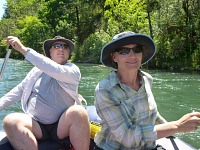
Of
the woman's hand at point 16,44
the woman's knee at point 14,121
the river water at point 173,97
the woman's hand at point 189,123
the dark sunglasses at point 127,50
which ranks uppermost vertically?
the woman's hand at point 16,44

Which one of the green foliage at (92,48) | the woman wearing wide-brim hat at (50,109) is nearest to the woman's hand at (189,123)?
the woman wearing wide-brim hat at (50,109)

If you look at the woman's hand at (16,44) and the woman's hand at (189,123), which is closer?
the woman's hand at (189,123)

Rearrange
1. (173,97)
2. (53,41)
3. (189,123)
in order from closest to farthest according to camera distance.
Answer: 1. (189,123)
2. (53,41)
3. (173,97)

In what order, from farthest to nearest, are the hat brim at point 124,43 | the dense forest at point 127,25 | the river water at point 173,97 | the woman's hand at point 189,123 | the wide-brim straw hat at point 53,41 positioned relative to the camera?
the dense forest at point 127,25 < the river water at point 173,97 < the wide-brim straw hat at point 53,41 < the hat brim at point 124,43 < the woman's hand at point 189,123

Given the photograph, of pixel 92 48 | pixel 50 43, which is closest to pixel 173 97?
pixel 50 43

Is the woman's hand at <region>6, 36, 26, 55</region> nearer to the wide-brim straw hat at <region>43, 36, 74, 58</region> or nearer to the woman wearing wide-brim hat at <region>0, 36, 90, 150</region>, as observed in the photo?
the woman wearing wide-brim hat at <region>0, 36, 90, 150</region>

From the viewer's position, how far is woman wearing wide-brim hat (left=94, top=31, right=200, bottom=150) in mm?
1888

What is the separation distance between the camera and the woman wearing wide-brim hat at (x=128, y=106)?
1888mm

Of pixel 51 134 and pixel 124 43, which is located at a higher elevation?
pixel 124 43

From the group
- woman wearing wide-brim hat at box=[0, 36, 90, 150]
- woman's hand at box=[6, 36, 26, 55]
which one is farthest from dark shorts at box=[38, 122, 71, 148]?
woman's hand at box=[6, 36, 26, 55]

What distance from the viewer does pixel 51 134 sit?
2484 mm

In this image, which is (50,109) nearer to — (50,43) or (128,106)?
(50,43)

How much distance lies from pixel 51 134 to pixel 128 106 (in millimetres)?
787

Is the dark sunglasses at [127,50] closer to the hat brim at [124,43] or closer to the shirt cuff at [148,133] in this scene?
the hat brim at [124,43]
